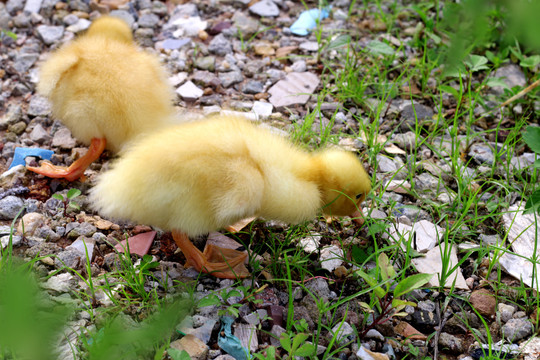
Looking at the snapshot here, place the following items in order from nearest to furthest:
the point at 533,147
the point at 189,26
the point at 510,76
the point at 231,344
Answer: the point at 231,344
the point at 533,147
the point at 510,76
the point at 189,26

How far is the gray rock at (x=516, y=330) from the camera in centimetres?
266

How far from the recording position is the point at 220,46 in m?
4.70

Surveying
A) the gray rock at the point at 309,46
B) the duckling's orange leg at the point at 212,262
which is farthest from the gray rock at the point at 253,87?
the duckling's orange leg at the point at 212,262

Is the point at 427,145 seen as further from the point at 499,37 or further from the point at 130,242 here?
the point at 130,242

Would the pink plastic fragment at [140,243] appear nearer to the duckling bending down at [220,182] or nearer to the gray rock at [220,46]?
the duckling bending down at [220,182]

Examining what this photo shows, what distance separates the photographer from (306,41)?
482 cm

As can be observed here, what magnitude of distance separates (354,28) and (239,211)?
2938 millimetres

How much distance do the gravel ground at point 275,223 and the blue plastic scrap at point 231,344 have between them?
0.04 metres

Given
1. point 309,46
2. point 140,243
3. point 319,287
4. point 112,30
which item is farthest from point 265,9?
point 319,287

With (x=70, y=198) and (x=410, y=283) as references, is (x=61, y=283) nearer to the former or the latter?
(x=70, y=198)

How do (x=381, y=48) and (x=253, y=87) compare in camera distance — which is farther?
(x=253, y=87)

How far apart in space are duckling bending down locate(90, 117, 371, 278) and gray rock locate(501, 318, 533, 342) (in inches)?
39.4

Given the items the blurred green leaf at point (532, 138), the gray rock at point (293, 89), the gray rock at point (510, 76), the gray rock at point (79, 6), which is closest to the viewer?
the blurred green leaf at point (532, 138)

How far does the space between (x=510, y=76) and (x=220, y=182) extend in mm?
2988
